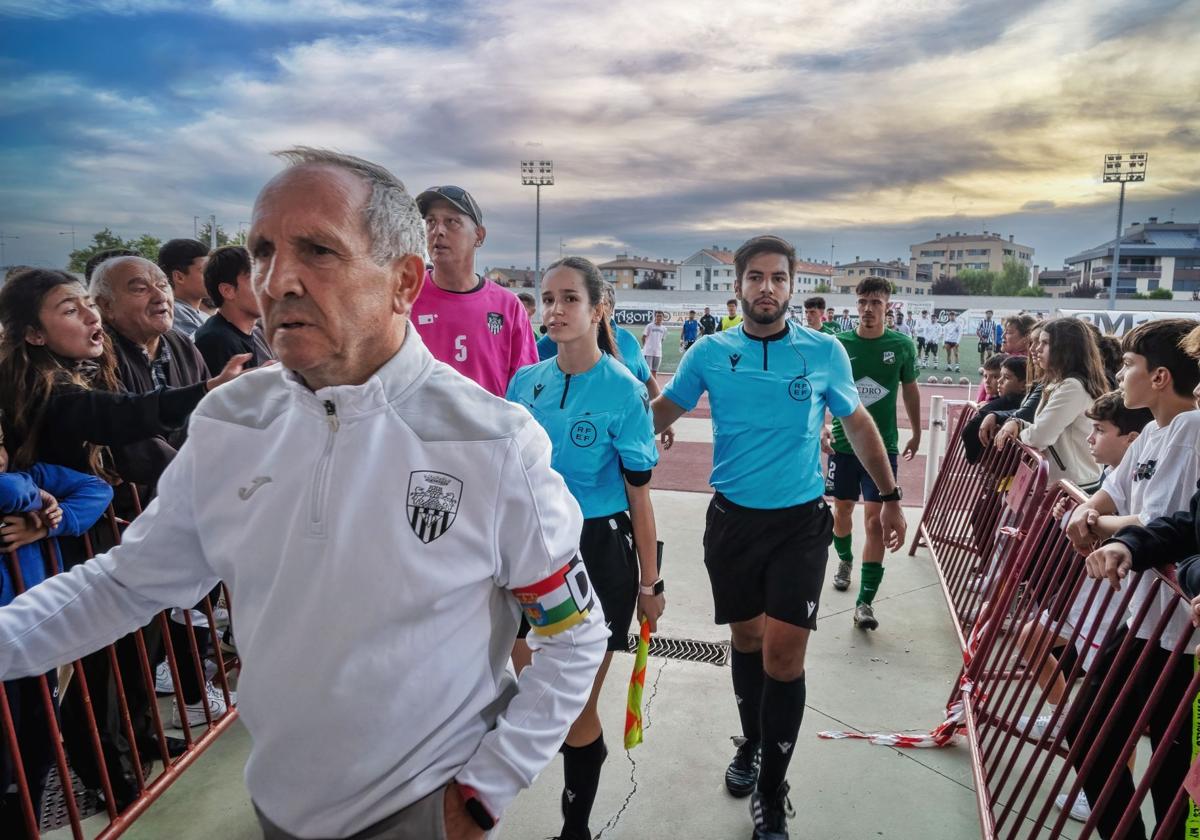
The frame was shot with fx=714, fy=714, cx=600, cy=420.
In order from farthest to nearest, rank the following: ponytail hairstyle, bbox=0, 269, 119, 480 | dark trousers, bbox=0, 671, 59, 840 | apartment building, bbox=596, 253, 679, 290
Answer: apartment building, bbox=596, 253, 679, 290
ponytail hairstyle, bbox=0, 269, 119, 480
dark trousers, bbox=0, 671, 59, 840

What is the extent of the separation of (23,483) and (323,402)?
1.79 meters

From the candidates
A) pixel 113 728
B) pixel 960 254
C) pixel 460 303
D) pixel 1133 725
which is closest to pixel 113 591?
pixel 113 728

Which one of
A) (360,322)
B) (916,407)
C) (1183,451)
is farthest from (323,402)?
(916,407)

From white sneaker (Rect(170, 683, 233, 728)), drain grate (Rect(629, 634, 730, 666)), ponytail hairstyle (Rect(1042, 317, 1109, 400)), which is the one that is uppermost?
ponytail hairstyle (Rect(1042, 317, 1109, 400))

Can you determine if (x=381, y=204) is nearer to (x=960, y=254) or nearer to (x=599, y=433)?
(x=599, y=433)

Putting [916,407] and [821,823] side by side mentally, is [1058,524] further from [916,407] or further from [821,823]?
[916,407]

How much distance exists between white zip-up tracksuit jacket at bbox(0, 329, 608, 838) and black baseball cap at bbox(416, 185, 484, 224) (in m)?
2.21

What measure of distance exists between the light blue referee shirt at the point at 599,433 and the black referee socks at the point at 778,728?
1017 millimetres

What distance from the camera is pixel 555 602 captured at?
1372 mm

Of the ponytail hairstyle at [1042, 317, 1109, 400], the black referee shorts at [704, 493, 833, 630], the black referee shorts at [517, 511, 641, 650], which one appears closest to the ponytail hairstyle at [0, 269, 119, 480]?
the black referee shorts at [517, 511, 641, 650]

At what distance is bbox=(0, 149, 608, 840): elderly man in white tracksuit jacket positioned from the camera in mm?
1248

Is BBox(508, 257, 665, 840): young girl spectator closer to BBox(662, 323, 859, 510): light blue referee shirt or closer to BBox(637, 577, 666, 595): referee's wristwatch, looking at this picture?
BBox(637, 577, 666, 595): referee's wristwatch

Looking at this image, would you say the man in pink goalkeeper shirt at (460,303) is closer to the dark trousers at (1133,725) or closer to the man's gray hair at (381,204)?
the man's gray hair at (381,204)

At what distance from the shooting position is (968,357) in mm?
30969
